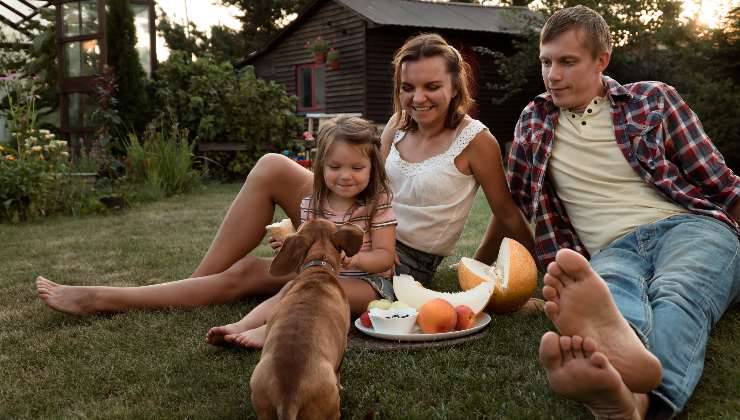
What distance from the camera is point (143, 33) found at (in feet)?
44.2

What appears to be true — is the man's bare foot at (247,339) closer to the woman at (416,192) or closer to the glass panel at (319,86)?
the woman at (416,192)

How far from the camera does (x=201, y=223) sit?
6949mm

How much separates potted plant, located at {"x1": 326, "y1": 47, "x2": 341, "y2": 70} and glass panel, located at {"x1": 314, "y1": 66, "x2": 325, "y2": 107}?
1882mm

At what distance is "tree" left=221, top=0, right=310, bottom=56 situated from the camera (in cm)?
3531

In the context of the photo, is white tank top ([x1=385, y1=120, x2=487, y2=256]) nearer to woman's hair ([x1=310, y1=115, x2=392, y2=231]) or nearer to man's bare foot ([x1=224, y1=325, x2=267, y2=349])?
woman's hair ([x1=310, y1=115, x2=392, y2=231])

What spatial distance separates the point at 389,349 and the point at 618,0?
16053 mm

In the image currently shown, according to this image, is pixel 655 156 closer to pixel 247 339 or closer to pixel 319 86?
pixel 247 339

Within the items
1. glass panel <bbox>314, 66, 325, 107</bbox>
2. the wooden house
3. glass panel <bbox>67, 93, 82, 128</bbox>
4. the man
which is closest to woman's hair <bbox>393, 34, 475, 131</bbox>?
the man

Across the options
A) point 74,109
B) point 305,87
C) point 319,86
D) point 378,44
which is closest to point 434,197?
point 74,109

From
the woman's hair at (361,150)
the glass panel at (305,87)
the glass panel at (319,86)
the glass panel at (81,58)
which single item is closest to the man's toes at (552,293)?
the woman's hair at (361,150)

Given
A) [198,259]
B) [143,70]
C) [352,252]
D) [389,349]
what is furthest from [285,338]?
[143,70]

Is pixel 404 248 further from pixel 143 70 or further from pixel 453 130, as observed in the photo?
pixel 143 70

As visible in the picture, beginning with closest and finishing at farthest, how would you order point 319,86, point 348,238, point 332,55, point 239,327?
1. point 348,238
2. point 239,327
3. point 332,55
4. point 319,86

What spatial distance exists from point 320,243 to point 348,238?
0.11 m
